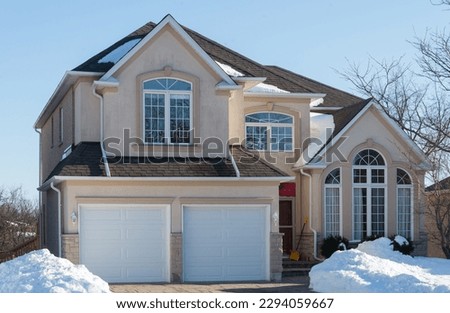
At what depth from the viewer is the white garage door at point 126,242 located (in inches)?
883

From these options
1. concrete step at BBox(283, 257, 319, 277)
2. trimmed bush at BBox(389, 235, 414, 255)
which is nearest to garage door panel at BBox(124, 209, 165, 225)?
concrete step at BBox(283, 257, 319, 277)

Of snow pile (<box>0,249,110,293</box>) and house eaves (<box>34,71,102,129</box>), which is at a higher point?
house eaves (<box>34,71,102,129</box>)

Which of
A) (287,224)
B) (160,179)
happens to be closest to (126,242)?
(160,179)

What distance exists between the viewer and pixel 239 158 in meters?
24.1

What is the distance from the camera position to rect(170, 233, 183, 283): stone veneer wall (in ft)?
74.6

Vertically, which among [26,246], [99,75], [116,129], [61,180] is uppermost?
[99,75]

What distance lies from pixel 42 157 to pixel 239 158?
45.0ft

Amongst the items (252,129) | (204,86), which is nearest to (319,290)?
(204,86)

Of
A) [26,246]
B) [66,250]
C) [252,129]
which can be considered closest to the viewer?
[66,250]

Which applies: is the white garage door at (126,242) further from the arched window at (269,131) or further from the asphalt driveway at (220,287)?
the arched window at (269,131)

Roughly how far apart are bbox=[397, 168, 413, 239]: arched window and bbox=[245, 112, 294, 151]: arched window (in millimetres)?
3860

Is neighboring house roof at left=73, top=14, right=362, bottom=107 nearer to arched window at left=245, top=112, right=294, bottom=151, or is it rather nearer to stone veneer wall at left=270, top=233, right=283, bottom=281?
arched window at left=245, top=112, right=294, bottom=151

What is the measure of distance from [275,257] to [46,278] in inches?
354
